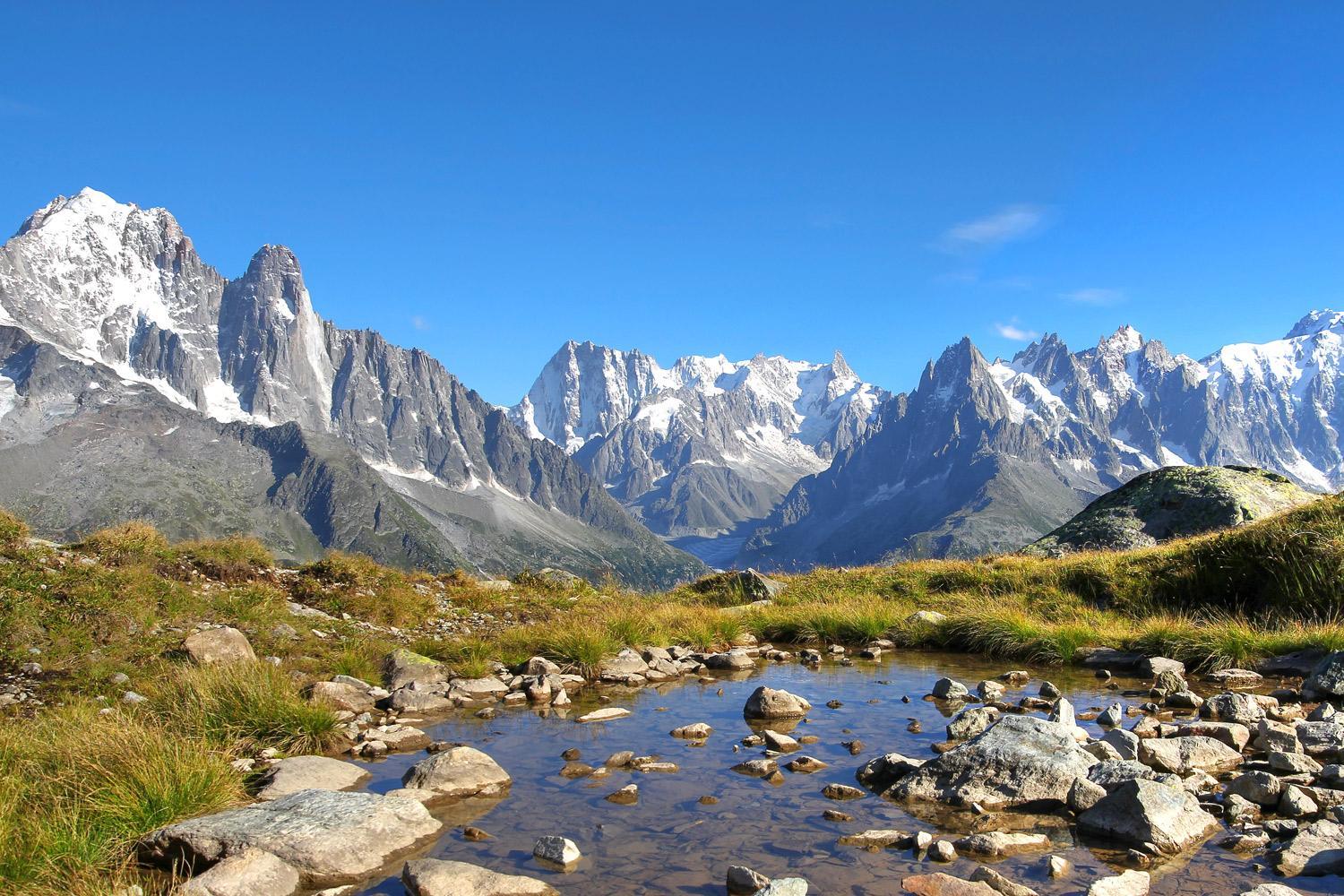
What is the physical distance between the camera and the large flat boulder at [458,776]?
33.8 ft

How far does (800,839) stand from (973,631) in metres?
13.5

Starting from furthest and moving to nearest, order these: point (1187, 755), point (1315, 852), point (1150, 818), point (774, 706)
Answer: point (774, 706) → point (1187, 755) → point (1150, 818) → point (1315, 852)

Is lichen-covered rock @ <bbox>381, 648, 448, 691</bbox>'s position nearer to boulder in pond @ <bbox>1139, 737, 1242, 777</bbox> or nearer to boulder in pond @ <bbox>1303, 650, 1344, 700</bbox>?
boulder in pond @ <bbox>1139, 737, 1242, 777</bbox>

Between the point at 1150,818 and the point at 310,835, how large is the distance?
8755 millimetres

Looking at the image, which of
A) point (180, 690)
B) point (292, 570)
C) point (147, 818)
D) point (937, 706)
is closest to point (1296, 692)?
point (937, 706)

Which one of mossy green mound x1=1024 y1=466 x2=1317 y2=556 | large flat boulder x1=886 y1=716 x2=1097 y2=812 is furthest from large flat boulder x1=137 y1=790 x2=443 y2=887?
mossy green mound x1=1024 y1=466 x2=1317 y2=556

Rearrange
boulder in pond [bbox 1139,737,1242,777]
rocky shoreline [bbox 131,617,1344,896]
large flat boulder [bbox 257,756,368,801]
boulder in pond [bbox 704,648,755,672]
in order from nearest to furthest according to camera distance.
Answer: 1. rocky shoreline [bbox 131,617,1344,896]
2. large flat boulder [bbox 257,756,368,801]
3. boulder in pond [bbox 1139,737,1242,777]
4. boulder in pond [bbox 704,648,755,672]

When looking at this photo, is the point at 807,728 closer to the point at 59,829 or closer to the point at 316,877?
the point at 316,877

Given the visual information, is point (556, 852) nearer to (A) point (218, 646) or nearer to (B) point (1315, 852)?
(B) point (1315, 852)

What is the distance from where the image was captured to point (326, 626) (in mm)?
20438

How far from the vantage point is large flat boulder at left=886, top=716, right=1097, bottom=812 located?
31.4 ft

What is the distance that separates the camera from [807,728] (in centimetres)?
1339

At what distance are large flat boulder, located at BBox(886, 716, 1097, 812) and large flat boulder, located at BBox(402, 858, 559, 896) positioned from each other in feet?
15.7

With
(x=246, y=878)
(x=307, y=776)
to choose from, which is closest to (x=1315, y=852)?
(x=246, y=878)
